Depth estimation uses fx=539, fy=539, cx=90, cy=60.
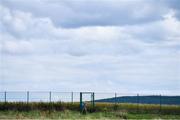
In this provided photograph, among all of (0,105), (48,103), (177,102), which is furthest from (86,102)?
(177,102)

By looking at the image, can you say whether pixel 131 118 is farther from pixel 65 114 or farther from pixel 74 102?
pixel 74 102

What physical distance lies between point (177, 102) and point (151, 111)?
20.9m

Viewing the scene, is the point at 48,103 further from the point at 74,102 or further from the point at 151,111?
the point at 151,111

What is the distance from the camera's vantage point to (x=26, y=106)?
160 ft

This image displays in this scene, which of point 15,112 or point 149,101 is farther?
point 149,101

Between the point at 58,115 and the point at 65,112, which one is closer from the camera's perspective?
the point at 58,115

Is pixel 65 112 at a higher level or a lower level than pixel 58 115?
higher

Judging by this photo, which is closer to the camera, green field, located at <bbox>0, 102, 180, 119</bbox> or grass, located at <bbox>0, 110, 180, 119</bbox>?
grass, located at <bbox>0, 110, 180, 119</bbox>

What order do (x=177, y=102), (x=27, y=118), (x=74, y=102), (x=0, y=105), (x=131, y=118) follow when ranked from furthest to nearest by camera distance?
1. (x=177, y=102)
2. (x=74, y=102)
3. (x=0, y=105)
4. (x=131, y=118)
5. (x=27, y=118)

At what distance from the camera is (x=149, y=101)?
67.7 metres

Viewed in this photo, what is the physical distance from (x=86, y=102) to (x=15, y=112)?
Result: 8.96 m

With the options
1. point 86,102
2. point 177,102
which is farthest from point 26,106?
point 177,102

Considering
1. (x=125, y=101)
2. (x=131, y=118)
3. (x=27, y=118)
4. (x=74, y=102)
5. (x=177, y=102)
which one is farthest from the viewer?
(x=177, y=102)

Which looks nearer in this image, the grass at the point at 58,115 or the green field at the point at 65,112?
the grass at the point at 58,115
